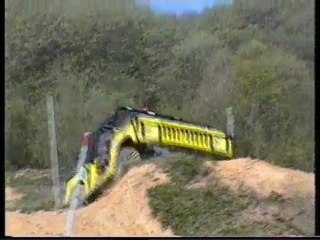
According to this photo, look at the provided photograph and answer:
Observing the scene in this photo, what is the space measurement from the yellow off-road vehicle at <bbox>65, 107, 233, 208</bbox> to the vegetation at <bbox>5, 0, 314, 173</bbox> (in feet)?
0.14

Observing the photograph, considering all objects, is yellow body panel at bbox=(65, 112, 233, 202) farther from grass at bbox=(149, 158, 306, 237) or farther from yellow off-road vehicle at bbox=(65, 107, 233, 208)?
grass at bbox=(149, 158, 306, 237)

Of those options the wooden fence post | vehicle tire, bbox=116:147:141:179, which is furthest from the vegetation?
vehicle tire, bbox=116:147:141:179

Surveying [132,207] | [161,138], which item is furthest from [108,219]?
[161,138]

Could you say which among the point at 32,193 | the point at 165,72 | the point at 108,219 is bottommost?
the point at 108,219

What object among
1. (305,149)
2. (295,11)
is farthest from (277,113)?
(295,11)

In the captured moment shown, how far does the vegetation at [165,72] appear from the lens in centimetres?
260

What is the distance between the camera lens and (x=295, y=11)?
2.59 meters

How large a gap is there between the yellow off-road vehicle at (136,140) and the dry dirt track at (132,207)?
7 cm

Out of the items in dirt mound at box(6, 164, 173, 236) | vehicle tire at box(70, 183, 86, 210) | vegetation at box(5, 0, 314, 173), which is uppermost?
vegetation at box(5, 0, 314, 173)

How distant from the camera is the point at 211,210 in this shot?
2617mm

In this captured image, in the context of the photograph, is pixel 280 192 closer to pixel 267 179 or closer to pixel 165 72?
pixel 267 179

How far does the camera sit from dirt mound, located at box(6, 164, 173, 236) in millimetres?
2613

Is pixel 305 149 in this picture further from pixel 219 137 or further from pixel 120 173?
pixel 120 173

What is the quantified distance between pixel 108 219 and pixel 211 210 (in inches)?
17.6
